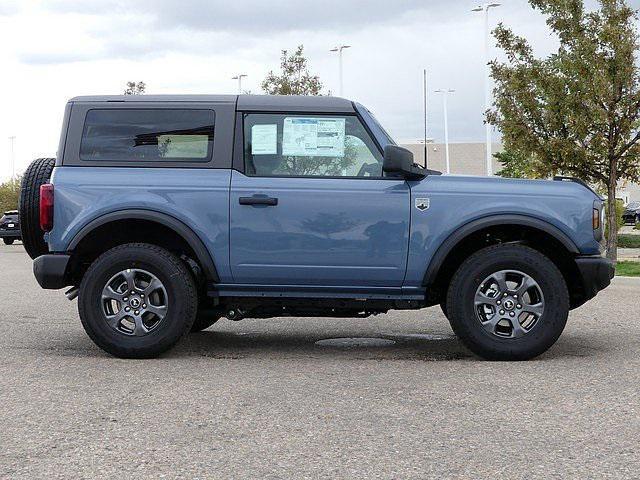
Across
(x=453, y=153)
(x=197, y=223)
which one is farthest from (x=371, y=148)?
(x=453, y=153)

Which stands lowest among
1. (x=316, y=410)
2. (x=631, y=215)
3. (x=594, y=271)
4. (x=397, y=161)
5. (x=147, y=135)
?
(x=631, y=215)

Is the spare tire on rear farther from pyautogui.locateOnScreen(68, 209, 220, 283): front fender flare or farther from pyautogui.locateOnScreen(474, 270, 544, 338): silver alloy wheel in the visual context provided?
pyautogui.locateOnScreen(474, 270, 544, 338): silver alloy wheel

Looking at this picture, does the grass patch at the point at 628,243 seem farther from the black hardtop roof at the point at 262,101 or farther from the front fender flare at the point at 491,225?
the black hardtop roof at the point at 262,101

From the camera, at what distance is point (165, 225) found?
7.00m

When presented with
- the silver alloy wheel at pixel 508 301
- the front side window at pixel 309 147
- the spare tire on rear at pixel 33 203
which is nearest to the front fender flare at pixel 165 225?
the spare tire on rear at pixel 33 203

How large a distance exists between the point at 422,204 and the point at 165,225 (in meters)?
1.93

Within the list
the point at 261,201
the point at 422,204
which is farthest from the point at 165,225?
the point at 422,204

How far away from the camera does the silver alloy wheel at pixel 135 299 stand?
702cm

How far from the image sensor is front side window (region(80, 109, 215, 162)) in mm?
7180

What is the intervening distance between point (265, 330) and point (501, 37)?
1256 centimetres

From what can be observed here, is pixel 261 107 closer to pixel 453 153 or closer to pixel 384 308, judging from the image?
pixel 384 308

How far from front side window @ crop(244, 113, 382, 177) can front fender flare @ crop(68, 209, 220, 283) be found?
647mm

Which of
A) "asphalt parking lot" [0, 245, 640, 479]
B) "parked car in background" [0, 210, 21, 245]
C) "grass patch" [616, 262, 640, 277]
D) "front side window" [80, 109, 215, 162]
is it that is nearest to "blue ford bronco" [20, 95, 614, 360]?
"front side window" [80, 109, 215, 162]

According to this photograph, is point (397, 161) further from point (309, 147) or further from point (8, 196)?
point (8, 196)
